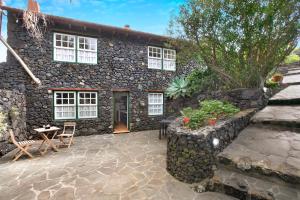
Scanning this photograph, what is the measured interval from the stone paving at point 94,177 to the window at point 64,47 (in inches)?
191

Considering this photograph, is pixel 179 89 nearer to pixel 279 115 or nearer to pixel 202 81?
pixel 202 81

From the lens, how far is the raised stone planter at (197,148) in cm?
→ 388

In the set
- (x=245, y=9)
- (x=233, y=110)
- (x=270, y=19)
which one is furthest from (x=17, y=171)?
(x=270, y=19)

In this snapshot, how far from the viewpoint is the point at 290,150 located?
11.6 feet

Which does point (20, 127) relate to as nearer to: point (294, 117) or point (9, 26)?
point (9, 26)

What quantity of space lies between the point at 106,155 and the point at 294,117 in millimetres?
5477

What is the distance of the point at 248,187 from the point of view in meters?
3.13

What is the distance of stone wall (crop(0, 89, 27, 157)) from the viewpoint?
6.17 m

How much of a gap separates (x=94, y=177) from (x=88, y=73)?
6.41m

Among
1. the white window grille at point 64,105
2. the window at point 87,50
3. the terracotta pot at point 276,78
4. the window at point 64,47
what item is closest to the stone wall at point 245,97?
the terracotta pot at point 276,78

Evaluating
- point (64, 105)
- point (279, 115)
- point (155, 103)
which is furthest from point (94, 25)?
point (279, 115)

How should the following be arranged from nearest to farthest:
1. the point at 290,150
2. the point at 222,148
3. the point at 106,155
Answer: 1. the point at 290,150
2. the point at 222,148
3. the point at 106,155

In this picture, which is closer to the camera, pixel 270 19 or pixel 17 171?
pixel 17 171

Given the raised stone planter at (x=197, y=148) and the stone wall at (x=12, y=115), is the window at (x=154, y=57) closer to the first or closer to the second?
the stone wall at (x=12, y=115)
